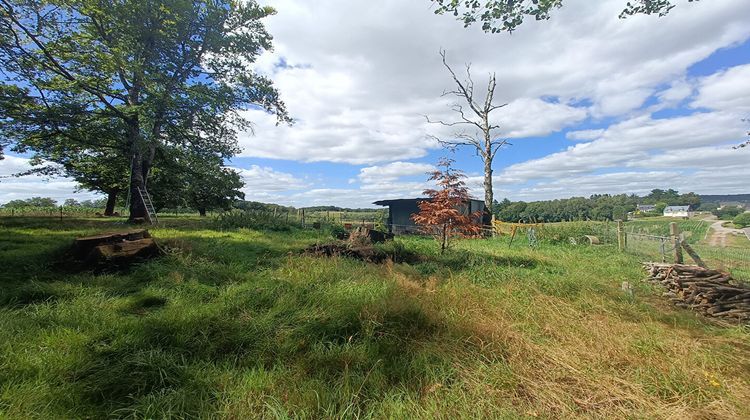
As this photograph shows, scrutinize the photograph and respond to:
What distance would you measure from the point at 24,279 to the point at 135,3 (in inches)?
465

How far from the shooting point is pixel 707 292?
5.15 m

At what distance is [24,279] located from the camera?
480cm

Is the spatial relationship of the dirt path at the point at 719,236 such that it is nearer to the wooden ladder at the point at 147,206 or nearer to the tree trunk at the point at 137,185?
the wooden ladder at the point at 147,206

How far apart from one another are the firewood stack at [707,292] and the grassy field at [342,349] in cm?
39

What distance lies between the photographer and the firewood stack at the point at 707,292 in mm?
4855

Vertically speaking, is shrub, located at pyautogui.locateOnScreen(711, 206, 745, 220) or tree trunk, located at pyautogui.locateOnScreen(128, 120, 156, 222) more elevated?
tree trunk, located at pyautogui.locateOnScreen(128, 120, 156, 222)

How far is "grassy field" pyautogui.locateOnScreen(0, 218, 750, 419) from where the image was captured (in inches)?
93.7

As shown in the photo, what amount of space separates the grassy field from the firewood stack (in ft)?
1.29

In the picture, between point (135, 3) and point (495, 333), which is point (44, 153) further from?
point (495, 333)

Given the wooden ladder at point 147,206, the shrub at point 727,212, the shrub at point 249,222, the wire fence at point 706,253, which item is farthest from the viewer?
the shrub at point 727,212

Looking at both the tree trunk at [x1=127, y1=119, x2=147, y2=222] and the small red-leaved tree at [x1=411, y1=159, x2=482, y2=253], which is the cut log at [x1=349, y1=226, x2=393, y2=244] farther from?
the tree trunk at [x1=127, y1=119, x2=147, y2=222]

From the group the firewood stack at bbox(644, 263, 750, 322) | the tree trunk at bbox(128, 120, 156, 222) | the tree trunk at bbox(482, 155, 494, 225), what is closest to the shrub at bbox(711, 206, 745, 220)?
the tree trunk at bbox(482, 155, 494, 225)

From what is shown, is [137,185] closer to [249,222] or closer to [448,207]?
[249,222]

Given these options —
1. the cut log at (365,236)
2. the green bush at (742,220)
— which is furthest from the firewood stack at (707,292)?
the green bush at (742,220)
